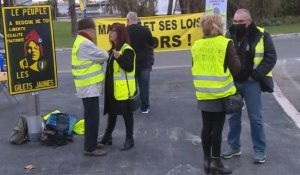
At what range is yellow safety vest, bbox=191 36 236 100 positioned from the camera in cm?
554

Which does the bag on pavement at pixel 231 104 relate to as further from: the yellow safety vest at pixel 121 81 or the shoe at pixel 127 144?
the shoe at pixel 127 144

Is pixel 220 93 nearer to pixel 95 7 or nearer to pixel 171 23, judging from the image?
pixel 171 23

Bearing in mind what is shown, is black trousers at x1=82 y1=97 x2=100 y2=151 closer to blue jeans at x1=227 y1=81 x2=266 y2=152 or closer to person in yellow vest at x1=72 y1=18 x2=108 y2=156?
person in yellow vest at x1=72 y1=18 x2=108 y2=156

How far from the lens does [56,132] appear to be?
24.0ft

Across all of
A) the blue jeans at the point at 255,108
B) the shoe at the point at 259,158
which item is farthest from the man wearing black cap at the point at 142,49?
the shoe at the point at 259,158

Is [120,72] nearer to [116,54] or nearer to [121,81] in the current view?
[121,81]

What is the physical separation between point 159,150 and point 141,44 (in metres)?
2.59

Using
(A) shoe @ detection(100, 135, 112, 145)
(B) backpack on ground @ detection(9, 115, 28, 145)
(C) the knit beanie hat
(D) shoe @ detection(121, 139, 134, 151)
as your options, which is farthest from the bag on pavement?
(B) backpack on ground @ detection(9, 115, 28, 145)

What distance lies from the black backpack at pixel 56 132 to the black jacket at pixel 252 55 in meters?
2.60

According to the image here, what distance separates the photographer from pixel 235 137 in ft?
21.4

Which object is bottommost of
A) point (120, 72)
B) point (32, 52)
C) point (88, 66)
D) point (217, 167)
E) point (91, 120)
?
point (217, 167)

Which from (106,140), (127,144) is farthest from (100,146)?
(127,144)

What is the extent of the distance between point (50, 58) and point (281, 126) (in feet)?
11.1

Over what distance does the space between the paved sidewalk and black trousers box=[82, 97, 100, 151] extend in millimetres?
190
